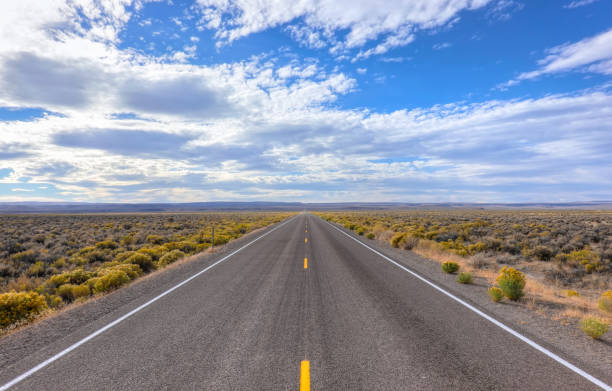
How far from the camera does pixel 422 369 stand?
420 cm

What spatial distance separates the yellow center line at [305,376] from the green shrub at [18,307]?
6.50 meters

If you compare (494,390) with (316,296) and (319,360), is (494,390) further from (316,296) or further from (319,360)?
(316,296)

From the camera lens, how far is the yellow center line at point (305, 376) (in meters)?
3.67

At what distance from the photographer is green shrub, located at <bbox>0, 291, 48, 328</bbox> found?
6758mm

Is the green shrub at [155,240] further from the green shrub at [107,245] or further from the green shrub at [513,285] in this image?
the green shrub at [513,285]

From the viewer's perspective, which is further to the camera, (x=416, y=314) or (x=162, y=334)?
(x=416, y=314)

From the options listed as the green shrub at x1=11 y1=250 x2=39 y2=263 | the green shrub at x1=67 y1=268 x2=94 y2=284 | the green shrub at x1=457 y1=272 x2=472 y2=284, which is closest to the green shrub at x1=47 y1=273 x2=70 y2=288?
the green shrub at x1=67 y1=268 x2=94 y2=284

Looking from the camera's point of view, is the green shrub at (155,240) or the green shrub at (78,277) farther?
the green shrub at (155,240)

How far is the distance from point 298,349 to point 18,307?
6564 mm

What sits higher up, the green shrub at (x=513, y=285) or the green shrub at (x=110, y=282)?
the green shrub at (x=513, y=285)

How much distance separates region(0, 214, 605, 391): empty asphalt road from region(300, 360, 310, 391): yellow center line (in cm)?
2

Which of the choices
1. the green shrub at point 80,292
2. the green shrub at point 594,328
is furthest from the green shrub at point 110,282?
the green shrub at point 594,328

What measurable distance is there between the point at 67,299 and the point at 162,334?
5.76m

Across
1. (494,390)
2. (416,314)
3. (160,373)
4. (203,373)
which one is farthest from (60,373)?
(416,314)
